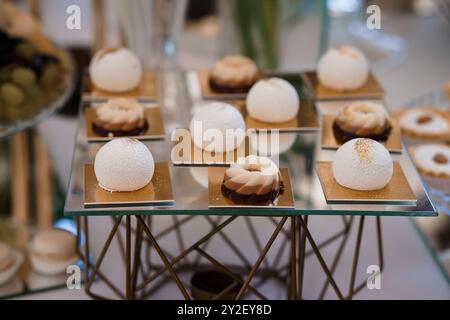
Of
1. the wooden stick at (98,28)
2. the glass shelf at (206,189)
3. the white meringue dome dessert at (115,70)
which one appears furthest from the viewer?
the wooden stick at (98,28)

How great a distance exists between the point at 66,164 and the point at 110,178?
772 mm

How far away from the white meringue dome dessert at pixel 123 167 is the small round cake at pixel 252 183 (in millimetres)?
106

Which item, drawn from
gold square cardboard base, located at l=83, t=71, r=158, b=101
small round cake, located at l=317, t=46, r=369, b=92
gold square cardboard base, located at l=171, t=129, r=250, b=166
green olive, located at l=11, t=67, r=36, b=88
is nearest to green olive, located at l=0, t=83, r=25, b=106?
green olive, located at l=11, t=67, r=36, b=88

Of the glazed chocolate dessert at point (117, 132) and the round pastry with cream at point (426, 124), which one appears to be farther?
the round pastry with cream at point (426, 124)

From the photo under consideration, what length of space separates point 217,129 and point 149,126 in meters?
0.13

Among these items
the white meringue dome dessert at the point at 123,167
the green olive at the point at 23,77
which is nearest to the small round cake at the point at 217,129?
the white meringue dome dessert at the point at 123,167

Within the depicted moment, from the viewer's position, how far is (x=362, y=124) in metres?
1.18

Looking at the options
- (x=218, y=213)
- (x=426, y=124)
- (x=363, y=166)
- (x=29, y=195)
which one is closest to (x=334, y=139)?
(x=363, y=166)

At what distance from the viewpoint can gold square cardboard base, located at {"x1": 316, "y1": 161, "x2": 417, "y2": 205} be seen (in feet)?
3.40

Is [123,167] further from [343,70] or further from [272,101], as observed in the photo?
[343,70]

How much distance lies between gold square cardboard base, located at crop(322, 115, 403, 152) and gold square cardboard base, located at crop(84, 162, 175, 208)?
10.0 inches

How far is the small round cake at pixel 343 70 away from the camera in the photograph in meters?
1.33

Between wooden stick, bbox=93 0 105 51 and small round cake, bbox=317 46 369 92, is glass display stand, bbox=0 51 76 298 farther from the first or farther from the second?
small round cake, bbox=317 46 369 92

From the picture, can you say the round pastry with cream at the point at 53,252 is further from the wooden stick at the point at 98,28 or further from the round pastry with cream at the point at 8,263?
the wooden stick at the point at 98,28
